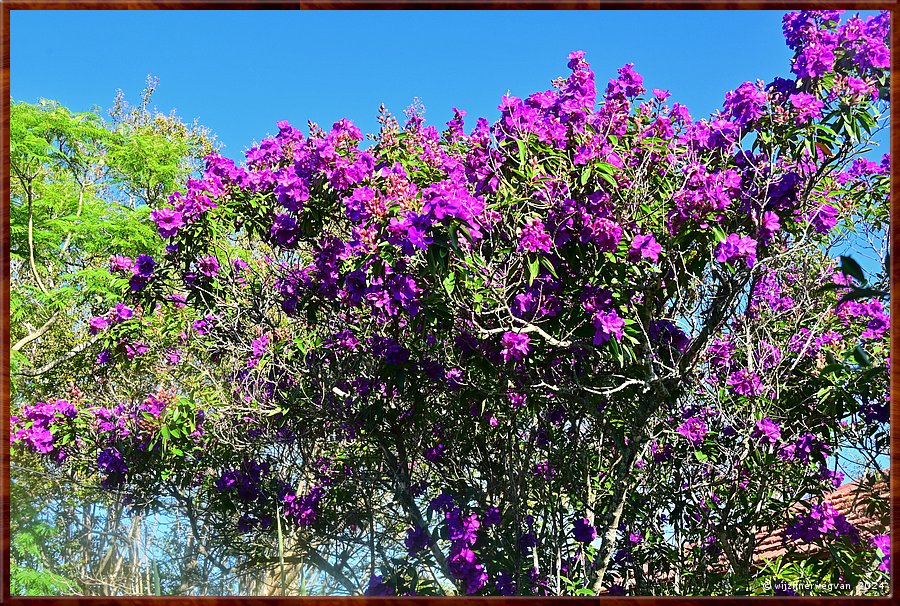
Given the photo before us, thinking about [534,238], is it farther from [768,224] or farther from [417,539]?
[417,539]

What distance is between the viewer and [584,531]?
3268 millimetres

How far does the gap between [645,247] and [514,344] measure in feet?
1.69

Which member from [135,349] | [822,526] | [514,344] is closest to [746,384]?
[822,526]

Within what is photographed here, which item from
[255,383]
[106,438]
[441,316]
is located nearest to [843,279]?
[441,316]

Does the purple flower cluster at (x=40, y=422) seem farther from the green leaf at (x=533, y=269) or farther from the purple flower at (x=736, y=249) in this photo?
the purple flower at (x=736, y=249)

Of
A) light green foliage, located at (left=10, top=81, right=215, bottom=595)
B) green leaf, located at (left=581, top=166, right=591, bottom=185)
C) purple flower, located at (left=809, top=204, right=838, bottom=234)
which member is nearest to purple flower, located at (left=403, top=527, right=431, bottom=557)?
green leaf, located at (left=581, top=166, right=591, bottom=185)

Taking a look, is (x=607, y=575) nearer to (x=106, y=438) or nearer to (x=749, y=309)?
(x=749, y=309)

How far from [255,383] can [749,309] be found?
6.59 feet

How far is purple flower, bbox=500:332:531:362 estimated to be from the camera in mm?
2734

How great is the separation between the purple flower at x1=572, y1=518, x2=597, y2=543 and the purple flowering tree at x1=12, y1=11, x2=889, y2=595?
1cm

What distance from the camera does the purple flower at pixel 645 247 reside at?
2.61m

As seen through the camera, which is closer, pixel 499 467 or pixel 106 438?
pixel 499 467

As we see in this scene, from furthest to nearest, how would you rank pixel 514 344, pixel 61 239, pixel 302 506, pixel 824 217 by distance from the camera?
pixel 61 239
pixel 302 506
pixel 824 217
pixel 514 344

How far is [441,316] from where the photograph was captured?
2.75 meters
